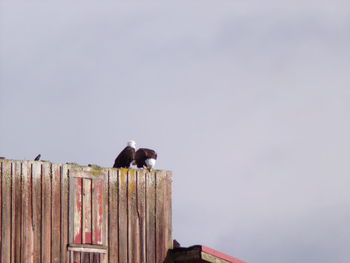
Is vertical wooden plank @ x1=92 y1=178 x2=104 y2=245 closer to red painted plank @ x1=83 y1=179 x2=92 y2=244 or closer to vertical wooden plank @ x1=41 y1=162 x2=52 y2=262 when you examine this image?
red painted plank @ x1=83 y1=179 x2=92 y2=244

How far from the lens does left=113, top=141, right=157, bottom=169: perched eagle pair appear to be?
34.1m

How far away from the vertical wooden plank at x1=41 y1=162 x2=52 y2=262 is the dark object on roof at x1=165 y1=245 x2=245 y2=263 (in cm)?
323

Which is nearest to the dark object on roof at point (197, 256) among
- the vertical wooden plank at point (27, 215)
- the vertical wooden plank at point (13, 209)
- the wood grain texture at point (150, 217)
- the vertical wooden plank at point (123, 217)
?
the wood grain texture at point (150, 217)

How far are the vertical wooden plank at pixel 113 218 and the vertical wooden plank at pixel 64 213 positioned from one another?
1171 mm

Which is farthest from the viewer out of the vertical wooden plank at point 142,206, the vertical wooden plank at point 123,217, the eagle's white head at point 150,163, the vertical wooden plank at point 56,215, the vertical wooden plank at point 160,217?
the eagle's white head at point 150,163

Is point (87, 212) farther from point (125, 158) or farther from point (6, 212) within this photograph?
point (125, 158)

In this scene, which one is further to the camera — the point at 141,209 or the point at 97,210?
the point at 141,209

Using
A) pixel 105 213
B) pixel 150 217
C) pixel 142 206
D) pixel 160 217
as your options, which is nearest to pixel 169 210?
pixel 160 217

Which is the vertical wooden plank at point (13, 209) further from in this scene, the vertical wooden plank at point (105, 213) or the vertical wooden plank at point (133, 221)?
the vertical wooden plank at point (133, 221)

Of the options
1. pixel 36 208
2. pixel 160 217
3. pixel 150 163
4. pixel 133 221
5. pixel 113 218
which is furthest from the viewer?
pixel 150 163

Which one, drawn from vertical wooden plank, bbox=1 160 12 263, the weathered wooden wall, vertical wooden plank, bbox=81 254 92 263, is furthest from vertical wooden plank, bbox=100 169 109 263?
vertical wooden plank, bbox=1 160 12 263

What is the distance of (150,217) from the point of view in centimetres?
3356

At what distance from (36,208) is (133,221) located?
104 inches

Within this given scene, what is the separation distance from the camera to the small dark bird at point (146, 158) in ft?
112
